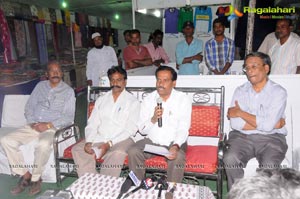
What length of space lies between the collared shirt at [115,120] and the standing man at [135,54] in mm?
1790

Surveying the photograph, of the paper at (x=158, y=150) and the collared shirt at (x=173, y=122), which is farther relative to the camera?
the collared shirt at (x=173, y=122)

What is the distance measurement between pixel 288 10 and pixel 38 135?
549 centimetres

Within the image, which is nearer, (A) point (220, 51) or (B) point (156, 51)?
(A) point (220, 51)

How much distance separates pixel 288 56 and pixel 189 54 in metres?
1.61

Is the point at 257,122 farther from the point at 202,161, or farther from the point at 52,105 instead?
the point at 52,105

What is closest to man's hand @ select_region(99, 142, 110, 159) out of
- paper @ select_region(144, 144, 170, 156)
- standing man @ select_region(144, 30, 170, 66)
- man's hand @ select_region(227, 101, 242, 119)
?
paper @ select_region(144, 144, 170, 156)

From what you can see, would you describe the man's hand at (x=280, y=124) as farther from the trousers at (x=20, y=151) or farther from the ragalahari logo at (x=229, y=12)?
the ragalahari logo at (x=229, y=12)

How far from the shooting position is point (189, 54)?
484 cm

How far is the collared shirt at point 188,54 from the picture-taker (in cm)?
477

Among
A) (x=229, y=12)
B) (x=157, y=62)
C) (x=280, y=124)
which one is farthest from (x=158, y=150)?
(x=229, y=12)

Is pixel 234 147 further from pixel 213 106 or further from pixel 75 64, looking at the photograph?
pixel 75 64

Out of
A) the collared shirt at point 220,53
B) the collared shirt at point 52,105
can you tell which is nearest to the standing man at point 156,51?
the collared shirt at point 220,53

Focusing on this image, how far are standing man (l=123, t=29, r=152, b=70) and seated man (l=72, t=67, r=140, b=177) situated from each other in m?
1.74

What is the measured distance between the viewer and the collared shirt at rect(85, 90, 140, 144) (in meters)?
3.19
